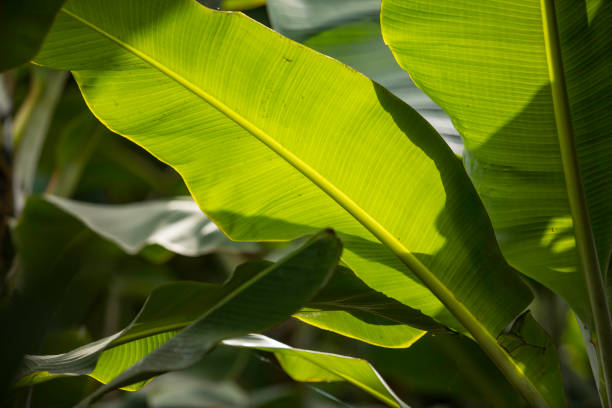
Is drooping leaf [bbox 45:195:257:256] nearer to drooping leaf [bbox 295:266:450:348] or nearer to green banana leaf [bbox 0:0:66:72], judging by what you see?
drooping leaf [bbox 295:266:450:348]

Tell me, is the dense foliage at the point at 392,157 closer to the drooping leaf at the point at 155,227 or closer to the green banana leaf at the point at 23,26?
the green banana leaf at the point at 23,26

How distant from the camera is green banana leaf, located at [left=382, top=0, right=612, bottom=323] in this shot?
1.59ft

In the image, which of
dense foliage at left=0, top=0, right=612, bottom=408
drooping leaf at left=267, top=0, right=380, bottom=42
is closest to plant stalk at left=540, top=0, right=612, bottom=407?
dense foliage at left=0, top=0, right=612, bottom=408

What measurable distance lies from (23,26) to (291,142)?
252mm

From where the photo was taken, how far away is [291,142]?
53cm

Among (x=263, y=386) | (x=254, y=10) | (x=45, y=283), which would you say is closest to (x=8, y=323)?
(x=45, y=283)

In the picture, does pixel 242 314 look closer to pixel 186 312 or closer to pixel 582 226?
pixel 186 312

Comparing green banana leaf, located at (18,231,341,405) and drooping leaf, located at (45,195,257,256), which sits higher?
green banana leaf, located at (18,231,341,405)

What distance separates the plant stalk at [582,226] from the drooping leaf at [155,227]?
1.90ft

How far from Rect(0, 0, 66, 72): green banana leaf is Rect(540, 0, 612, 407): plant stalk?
1.35 ft

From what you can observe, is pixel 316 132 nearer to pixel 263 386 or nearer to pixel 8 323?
pixel 8 323

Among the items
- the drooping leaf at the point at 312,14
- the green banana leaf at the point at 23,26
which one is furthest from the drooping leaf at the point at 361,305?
the drooping leaf at the point at 312,14

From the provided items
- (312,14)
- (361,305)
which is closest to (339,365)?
(361,305)

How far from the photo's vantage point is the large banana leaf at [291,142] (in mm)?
500
